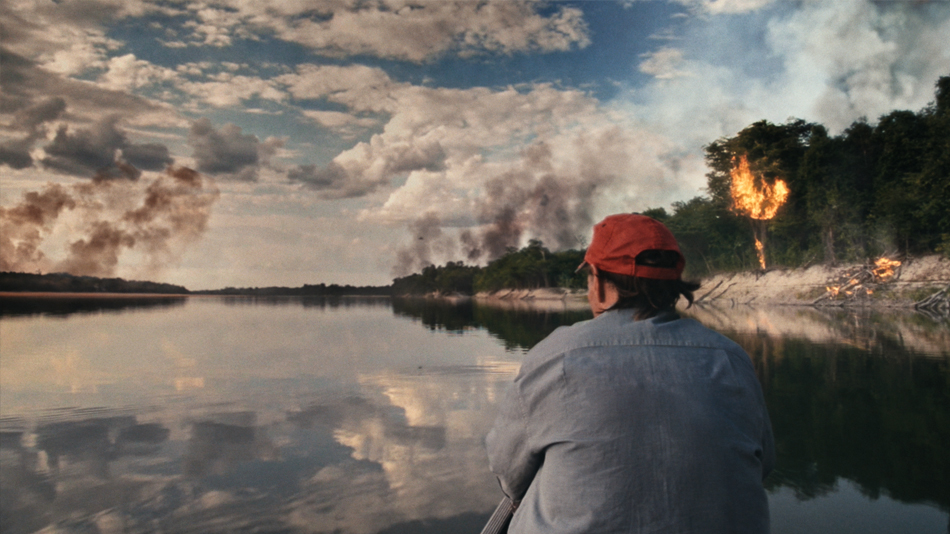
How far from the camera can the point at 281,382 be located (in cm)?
999

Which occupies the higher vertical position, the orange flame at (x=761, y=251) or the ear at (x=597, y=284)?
the orange flame at (x=761, y=251)

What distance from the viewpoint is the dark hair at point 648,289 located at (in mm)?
1888

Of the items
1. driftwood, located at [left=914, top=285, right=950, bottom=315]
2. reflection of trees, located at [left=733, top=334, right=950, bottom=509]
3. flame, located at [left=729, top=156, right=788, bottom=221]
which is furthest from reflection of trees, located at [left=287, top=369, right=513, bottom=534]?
flame, located at [left=729, top=156, right=788, bottom=221]

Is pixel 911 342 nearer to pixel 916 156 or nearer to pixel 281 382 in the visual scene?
pixel 281 382

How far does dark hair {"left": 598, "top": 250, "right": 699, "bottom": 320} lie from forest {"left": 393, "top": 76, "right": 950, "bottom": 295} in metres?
37.2

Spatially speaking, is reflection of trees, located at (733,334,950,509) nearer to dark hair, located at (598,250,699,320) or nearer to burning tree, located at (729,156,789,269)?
dark hair, located at (598,250,699,320)

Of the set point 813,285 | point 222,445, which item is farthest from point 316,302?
point 222,445

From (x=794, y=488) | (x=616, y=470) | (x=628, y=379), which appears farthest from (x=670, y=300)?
(x=794, y=488)

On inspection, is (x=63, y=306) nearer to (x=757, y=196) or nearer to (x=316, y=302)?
(x=316, y=302)

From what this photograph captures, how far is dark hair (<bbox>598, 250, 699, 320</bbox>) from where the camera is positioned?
74.3 inches

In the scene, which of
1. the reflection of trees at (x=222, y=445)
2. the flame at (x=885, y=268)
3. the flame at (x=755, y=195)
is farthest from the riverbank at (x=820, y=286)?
the reflection of trees at (x=222, y=445)

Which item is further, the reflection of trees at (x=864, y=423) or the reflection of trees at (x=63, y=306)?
the reflection of trees at (x=63, y=306)

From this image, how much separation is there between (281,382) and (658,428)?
367 inches

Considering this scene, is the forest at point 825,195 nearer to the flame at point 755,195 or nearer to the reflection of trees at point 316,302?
the flame at point 755,195
